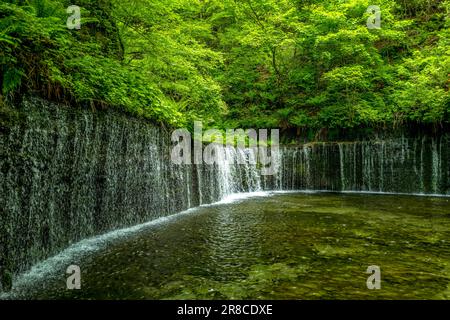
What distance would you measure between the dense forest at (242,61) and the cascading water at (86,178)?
419 mm

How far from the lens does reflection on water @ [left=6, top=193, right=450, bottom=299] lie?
368 centimetres

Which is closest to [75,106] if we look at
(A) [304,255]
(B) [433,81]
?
(A) [304,255]

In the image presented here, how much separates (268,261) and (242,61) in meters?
17.6

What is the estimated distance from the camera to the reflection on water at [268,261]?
12.1ft

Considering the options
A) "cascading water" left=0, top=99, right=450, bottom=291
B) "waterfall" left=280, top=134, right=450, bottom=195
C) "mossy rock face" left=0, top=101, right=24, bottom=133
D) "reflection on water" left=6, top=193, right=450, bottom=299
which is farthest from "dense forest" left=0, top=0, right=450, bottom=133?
"reflection on water" left=6, top=193, right=450, bottom=299

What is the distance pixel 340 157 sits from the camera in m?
15.6

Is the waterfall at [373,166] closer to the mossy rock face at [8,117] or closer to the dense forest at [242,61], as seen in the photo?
the dense forest at [242,61]

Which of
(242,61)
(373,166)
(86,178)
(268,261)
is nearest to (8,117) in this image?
(86,178)

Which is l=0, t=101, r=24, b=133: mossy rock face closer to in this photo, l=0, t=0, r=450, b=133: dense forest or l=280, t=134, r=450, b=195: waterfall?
l=0, t=0, r=450, b=133: dense forest

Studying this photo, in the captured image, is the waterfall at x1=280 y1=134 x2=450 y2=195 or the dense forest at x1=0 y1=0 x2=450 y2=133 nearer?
the dense forest at x1=0 y1=0 x2=450 y2=133

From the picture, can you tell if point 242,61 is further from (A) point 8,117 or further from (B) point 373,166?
(A) point 8,117

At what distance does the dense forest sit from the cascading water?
1.38ft

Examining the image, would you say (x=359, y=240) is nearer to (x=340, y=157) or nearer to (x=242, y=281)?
(x=242, y=281)

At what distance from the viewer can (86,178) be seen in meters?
5.90
